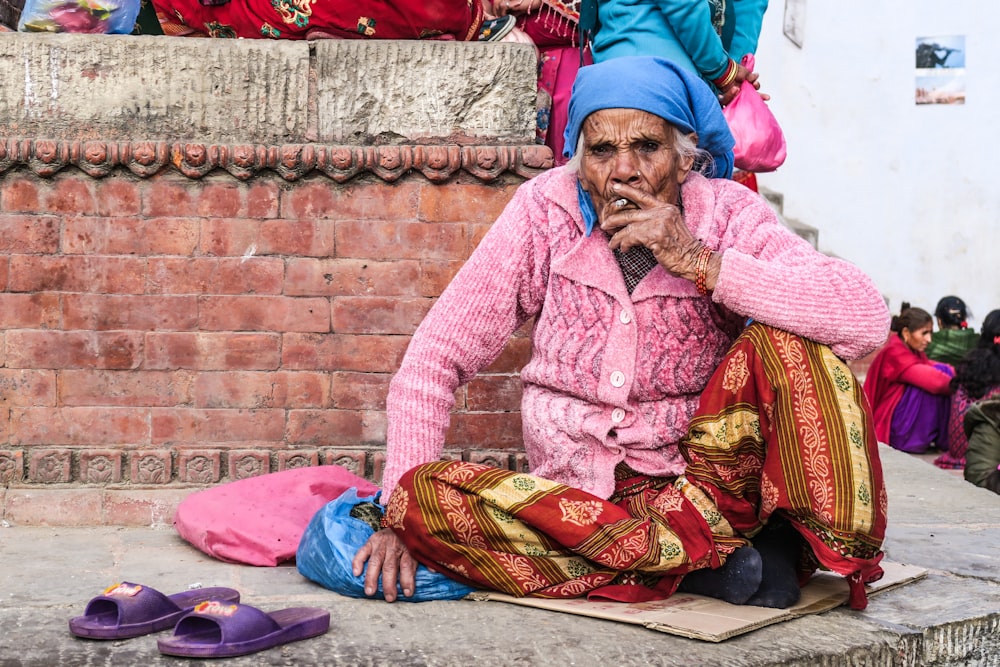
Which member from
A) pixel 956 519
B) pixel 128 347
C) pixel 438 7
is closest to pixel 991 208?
pixel 956 519

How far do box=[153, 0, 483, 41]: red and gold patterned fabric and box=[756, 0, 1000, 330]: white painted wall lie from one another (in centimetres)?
701

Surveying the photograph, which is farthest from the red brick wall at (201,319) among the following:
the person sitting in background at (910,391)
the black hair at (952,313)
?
the black hair at (952,313)

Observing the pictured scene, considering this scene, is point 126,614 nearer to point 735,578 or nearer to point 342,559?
point 342,559

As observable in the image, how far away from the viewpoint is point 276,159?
3.52 meters

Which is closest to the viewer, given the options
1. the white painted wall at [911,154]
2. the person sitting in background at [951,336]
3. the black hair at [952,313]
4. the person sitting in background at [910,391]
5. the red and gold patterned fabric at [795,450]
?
the red and gold patterned fabric at [795,450]

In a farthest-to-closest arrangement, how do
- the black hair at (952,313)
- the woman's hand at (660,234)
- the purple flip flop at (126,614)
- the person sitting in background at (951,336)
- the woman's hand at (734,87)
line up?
the black hair at (952,313)
the person sitting in background at (951,336)
the woman's hand at (734,87)
the woman's hand at (660,234)
the purple flip flop at (126,614)

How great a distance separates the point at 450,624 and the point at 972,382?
5943 millimetres

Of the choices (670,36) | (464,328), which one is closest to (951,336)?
(670,36)

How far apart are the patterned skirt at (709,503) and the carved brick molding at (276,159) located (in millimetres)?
1178

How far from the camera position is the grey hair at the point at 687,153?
9.32ft

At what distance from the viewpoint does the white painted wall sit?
396 inches

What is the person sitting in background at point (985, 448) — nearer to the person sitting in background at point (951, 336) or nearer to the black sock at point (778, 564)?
the person sitting in background at point (951, 336)

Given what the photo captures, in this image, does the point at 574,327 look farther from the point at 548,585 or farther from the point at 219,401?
the point at 219,401

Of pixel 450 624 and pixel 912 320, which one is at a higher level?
pixel 912 320
